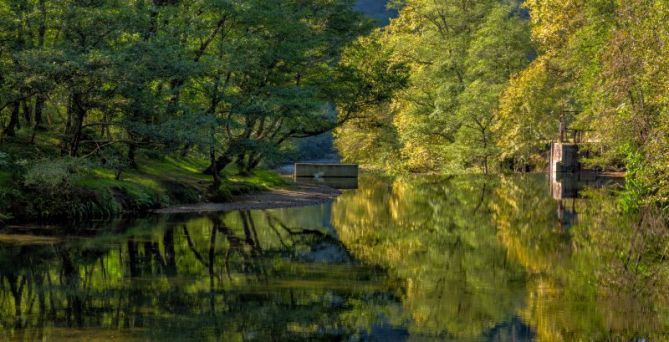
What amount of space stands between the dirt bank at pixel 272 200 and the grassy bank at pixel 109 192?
753 millimetres

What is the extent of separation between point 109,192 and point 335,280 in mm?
15889

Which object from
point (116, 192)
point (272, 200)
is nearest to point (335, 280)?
point (116, 192)

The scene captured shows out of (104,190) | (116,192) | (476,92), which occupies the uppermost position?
(476,92)

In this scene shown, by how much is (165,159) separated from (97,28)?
14126mm

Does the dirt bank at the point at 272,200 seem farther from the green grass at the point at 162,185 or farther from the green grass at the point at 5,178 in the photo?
the green grass at the point at 5,178

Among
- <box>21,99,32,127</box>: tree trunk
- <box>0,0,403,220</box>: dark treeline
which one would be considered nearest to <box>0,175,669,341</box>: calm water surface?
<box>0,0,403,220</box>: dark treeline

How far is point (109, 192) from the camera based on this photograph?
3169cm

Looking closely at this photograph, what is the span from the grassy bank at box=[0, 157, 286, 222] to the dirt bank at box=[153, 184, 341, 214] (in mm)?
753

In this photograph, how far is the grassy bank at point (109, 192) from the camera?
28.6m

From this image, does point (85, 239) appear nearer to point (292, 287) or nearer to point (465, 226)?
point (292, 287)

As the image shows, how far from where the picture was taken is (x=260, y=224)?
98.8 ft

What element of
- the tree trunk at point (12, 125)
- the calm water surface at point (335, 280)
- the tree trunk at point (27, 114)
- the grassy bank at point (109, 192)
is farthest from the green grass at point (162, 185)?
the tree trunk at point (27, 114)

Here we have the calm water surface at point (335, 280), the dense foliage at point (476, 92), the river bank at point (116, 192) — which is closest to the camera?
the calm water surface at point (335, 280)

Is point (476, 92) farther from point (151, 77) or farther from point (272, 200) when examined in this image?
point (151, 77)
